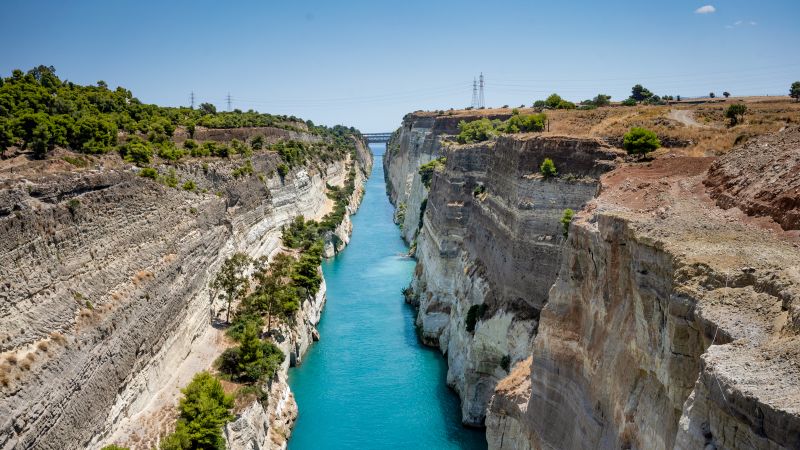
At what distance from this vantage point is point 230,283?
35.0 m

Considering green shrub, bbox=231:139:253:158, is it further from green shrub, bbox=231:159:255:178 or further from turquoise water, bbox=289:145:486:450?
turquoise water, bbox=289:145:486:450

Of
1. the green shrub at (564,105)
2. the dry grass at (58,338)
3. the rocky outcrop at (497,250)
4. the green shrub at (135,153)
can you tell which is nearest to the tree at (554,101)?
the green shrub at (564,105)

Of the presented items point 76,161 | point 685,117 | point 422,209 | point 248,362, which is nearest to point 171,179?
point 76,161

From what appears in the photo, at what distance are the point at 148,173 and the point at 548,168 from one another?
19.9 m

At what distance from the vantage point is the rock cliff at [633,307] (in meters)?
9.12

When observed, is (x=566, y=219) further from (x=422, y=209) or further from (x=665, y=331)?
(x=422, y=209)

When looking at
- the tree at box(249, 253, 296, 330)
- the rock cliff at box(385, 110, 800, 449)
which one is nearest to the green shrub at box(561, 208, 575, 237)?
the rock cliff at box(385, 110, 800, 449)

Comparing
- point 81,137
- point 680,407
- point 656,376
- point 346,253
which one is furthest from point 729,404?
point 346,253

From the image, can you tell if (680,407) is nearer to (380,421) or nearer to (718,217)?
(718,217)

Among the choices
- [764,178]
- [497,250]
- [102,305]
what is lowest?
[102,305]

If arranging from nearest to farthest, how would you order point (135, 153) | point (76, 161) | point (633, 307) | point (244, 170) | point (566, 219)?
point (633, 307), point (566, 219), point (76, 161), point (135, 153), point (244, 170)

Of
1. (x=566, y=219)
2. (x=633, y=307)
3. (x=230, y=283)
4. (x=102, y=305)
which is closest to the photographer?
(x=633, y=307)

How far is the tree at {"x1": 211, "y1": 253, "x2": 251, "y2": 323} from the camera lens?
3503 centimetres

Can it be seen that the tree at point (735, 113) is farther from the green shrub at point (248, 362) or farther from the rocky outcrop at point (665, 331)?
the green shrub at point (248, 362)
